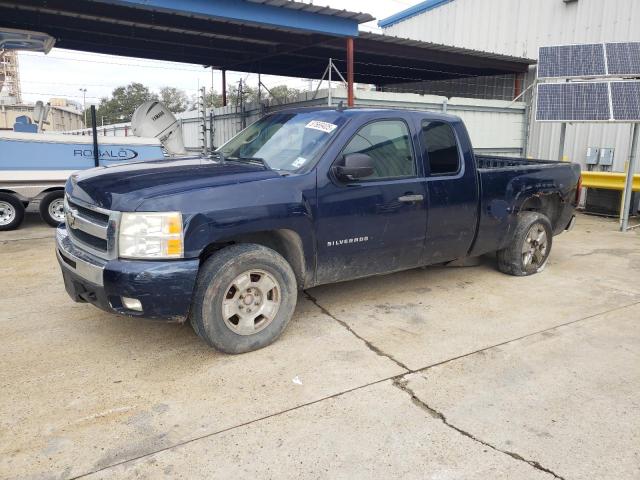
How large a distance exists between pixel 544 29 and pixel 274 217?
13025 millimetres

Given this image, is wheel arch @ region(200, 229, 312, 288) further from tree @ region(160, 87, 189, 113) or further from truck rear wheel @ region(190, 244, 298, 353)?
tree @ region(160, 87, 189, 113)

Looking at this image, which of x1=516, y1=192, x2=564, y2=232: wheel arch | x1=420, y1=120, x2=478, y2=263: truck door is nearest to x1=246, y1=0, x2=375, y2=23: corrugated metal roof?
x1=420, y1=120, x2=478, y2=263: truck door

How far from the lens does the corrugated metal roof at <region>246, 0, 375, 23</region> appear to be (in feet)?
29.3

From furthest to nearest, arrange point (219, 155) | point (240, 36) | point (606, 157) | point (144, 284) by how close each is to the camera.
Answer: point (606, 157) < point (240, 36) < point (219, 155) < point (144, 284)

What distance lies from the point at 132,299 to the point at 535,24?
14.3m

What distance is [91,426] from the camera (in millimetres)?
3012

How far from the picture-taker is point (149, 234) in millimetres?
3426

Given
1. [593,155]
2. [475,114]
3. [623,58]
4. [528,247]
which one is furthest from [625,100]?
[475,114]

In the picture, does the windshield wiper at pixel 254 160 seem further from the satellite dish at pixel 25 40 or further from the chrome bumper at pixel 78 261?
the satellite dish at pixel 25 40

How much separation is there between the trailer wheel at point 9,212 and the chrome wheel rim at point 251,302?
6.68m

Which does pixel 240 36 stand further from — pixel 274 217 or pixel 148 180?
pixel 274 217

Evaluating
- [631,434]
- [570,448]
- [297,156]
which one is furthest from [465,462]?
[297,156]

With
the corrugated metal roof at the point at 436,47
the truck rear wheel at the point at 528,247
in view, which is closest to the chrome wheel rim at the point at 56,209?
the corrugated metal roof at the point at 436,47

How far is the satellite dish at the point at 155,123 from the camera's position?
1100cm
